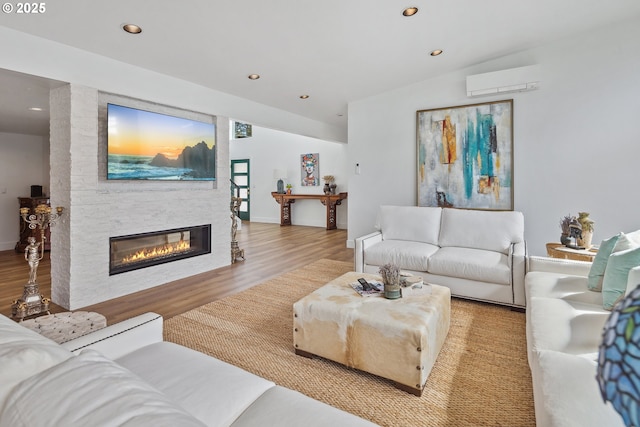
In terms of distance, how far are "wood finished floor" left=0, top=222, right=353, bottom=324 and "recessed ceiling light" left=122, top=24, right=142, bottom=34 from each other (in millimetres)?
2479

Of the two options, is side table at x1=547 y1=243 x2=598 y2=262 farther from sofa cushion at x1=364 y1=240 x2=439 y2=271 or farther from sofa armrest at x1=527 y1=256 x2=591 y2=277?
sofa cushion at x1=364 y1=240 x2=439 y2=271

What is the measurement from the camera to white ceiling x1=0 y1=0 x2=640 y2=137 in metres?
2.61

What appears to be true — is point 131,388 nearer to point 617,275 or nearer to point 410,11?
point 617,275

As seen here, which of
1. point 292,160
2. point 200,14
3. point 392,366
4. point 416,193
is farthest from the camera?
point 292,160

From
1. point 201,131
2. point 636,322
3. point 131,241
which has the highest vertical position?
point 201,131

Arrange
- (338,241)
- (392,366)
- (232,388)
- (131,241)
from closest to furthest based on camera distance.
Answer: (232,388)
(392,366)
(131,241)
(338,241)

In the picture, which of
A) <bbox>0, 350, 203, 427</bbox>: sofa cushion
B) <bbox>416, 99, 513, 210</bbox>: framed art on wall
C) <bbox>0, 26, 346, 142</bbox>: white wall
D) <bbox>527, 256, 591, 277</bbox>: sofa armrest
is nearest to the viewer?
<bbox>0, 350, 203, 427</bbox>: sofa cushion

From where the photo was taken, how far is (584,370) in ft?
3.90

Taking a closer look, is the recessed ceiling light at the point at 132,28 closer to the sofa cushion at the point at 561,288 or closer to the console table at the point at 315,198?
the sofa cushion at the point at 561,288

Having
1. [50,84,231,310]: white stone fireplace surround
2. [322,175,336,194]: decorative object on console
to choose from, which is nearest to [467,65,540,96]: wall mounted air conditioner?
[50,84,231,310]: white stone fireplace surround

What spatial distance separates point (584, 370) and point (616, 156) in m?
3.71

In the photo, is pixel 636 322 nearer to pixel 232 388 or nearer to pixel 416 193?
pixel 232 388

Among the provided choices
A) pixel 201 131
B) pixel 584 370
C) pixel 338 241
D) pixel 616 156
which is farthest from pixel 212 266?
pixel 616 156

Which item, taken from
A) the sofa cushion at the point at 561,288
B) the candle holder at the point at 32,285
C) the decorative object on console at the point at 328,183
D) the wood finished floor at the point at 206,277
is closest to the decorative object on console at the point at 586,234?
the sofa cushion at the point at 561,288
